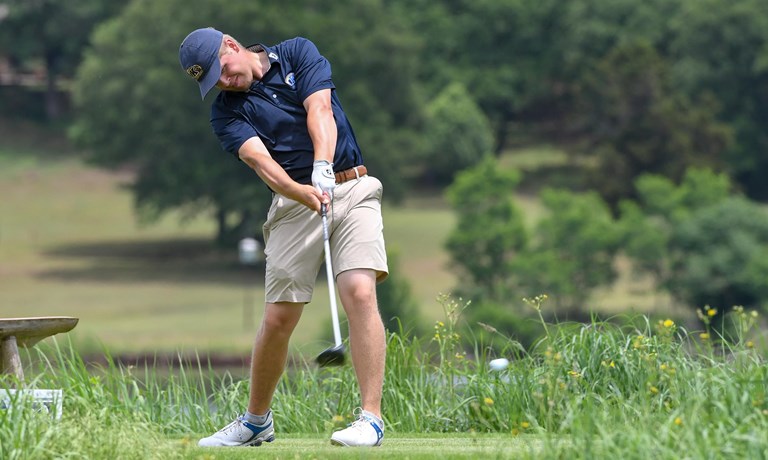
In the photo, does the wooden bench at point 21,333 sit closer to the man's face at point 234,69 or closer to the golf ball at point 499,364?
the man's face at point 234,69

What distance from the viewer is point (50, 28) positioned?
86.2m

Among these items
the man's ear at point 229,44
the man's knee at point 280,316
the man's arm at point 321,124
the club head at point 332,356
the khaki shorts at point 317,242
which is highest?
the man's ear at point 229,44

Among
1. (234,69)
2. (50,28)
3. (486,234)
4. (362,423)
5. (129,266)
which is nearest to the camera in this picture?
(362,423)

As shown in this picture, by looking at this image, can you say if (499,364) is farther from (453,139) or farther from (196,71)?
(453,139)

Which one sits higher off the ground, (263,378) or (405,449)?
(263,378)

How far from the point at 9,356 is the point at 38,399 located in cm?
62

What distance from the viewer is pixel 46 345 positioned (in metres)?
8.33

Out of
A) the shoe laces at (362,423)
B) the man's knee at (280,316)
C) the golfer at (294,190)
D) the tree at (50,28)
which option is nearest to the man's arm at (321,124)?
the golfer at (294,190)

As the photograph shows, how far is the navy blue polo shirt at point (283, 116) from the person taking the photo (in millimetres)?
6727

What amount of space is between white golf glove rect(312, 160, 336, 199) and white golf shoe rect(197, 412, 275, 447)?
108 cm

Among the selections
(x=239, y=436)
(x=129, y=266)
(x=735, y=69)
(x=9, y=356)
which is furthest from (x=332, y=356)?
(x=735, y=69)

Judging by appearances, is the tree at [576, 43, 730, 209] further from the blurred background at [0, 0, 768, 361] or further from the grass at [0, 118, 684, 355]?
the grass at [0, 118, 684, 355]

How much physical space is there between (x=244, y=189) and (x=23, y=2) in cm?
3270

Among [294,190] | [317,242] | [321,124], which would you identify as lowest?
[317,242]
